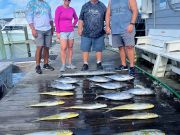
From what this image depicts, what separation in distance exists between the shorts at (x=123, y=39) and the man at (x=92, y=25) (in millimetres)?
557

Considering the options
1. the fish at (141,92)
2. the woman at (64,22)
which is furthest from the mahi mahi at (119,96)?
the woman at (64,22)

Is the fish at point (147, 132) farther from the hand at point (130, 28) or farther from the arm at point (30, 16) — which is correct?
the arm at point (30, 16)

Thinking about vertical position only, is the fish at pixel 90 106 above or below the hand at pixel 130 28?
below

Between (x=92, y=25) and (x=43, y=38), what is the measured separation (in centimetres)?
108

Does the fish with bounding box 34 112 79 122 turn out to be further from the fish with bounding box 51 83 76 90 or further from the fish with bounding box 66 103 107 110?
the fish with bounding box 51 83 76 90

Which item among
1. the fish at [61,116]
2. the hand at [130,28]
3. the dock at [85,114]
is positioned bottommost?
the dock at [85,114]

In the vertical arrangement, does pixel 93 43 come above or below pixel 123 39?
below

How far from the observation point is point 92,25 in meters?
7.01

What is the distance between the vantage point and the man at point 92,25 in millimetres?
6980

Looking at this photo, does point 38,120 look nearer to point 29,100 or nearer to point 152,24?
point 29,100

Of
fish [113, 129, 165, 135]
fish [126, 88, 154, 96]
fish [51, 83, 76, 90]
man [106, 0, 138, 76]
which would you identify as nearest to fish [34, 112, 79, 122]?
fish [113, 129, 165, 135]

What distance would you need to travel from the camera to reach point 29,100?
16.2 feet

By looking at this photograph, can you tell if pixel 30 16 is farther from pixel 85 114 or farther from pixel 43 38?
pixel 85 114

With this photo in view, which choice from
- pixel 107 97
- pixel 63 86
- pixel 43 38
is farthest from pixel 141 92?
pixel 43 38
